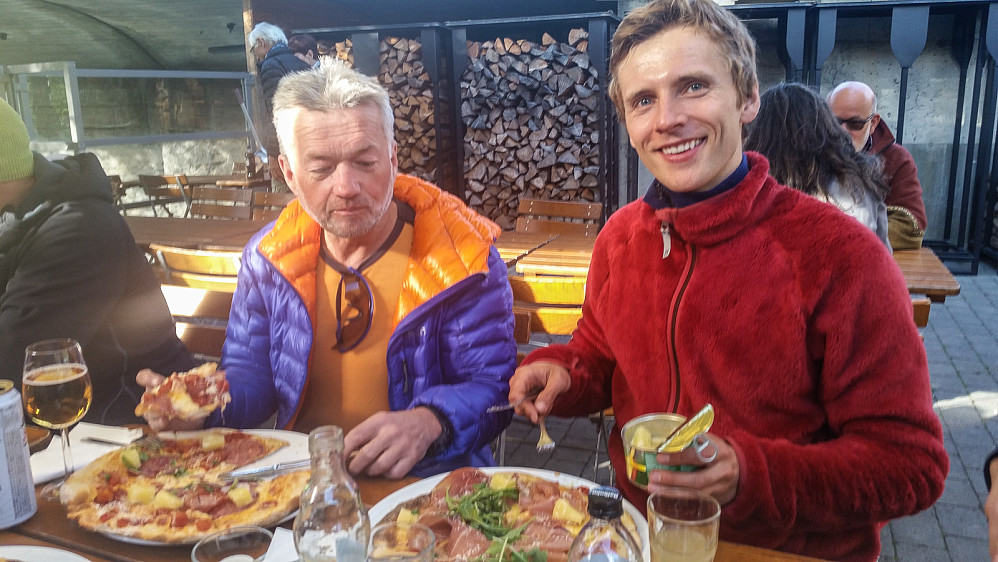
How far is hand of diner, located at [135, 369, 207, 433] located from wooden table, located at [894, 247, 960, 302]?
8.74 ft

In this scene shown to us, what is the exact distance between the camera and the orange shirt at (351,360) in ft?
6.38

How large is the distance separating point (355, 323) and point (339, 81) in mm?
650

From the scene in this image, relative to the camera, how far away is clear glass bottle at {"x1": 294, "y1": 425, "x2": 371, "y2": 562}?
97 cm

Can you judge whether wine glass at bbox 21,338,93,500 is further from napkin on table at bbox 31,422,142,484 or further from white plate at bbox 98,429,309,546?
white plate at bbox 98,429,309,546

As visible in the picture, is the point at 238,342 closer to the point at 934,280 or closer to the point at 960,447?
the point at 934,280

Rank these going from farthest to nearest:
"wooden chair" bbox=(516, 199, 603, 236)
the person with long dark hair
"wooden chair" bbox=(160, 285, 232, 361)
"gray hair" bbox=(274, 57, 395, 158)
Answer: "wooden chair" bbox=(516, 199, 603, 236) < the person with long dark hair < "wooden chair" bbox=(160, 285, 232, 361) < "gray hair" bbox=(274, 57, 395, 158)

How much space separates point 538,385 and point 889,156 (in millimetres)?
4014

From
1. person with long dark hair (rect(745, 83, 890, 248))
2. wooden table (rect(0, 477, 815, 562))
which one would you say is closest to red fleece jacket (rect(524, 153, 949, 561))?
wooden table (rect(0, 477, 815, 562))

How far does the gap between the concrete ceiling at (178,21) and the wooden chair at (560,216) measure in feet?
11.2

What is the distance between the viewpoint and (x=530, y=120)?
283 inches

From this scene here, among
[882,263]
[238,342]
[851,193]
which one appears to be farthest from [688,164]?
[851,193]

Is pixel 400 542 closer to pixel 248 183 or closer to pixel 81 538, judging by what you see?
pixel 81 538

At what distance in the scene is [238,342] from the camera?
6.56 feet

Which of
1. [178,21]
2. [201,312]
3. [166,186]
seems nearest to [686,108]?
[201,312]
